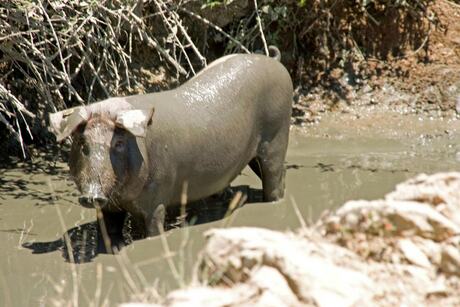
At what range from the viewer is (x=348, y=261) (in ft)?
14.9

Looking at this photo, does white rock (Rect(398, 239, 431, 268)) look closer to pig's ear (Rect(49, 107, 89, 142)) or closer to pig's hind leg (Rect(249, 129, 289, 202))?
pig's ear (Rect(49, 107, 89, 142))

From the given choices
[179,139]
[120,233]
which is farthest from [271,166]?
[120,233]

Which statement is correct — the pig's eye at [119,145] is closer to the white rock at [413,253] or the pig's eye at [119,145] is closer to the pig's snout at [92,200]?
the pig's snout at [92,200]

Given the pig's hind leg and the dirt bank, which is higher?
the dirt bank

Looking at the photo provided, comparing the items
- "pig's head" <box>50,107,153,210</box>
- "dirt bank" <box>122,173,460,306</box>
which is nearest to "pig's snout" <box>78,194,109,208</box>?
"pig's head" <box>50,107,153,210</box>

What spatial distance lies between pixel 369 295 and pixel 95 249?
3402 millimetres

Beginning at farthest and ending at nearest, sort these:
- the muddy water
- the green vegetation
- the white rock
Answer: the green vegetation, the muddy water, the white rock

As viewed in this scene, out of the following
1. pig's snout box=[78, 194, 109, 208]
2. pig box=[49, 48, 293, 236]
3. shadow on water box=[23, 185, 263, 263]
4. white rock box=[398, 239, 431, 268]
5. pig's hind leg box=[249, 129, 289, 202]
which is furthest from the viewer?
pig's hind leg box=[249, 129, 289, 202]

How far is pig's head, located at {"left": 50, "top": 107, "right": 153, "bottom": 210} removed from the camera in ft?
23.0

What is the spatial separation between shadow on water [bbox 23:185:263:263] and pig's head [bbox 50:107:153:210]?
355 mm

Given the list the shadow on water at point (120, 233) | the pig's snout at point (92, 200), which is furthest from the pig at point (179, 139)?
the shadow on water at point (120, 233)

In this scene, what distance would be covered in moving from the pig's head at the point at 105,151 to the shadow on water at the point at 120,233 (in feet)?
1.16

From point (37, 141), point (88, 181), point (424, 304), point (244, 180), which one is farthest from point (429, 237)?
point (37, 141)

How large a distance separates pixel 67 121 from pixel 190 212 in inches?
59.4
